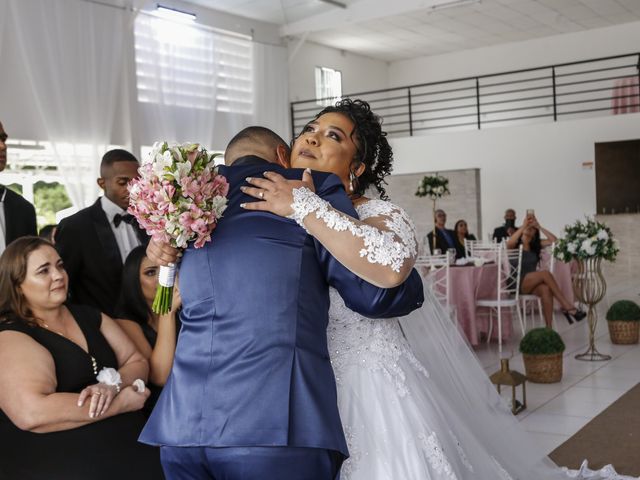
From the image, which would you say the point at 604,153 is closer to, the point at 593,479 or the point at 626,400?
the point at 626,400

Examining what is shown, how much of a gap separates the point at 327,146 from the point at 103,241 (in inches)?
103

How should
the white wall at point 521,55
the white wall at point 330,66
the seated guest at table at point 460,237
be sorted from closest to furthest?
the seated guest at table at point 460,237 → the white wall at point 330,66 → the white wall at point 521,55

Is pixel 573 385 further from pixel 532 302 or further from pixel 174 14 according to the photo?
pixel 174 14

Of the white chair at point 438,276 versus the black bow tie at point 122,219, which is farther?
the white chair at point 438,276

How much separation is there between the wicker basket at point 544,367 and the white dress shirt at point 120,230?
10.9 feet

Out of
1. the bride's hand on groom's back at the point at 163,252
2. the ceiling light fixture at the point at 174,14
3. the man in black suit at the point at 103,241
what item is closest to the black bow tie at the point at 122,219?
the man in black suit at the point at 103,241

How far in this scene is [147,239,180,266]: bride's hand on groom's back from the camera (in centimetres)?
171

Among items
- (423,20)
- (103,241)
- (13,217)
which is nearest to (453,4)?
(423,20)

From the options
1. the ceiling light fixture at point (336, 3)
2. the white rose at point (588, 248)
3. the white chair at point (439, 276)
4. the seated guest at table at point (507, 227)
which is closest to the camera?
the white rose at point (588, 248)

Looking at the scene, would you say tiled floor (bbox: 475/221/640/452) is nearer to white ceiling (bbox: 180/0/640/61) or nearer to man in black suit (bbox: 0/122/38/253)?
man in black suit (bbox: 0/122/38/253)

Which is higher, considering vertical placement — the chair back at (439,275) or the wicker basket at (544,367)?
the chair back at (439,275)

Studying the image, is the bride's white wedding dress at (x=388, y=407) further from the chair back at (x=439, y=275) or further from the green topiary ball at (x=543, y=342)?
the chair back at (x=439, y=275)

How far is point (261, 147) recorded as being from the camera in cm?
214

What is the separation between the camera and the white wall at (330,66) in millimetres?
16328
